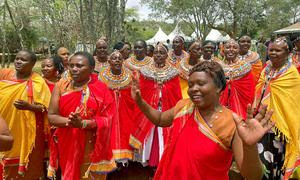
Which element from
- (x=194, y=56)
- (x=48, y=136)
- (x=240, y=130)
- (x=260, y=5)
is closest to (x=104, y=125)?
(x=48, y=136)

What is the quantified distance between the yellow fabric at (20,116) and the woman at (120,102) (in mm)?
1370

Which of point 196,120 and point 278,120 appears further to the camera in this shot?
point 278,120

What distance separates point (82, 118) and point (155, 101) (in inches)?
90.6

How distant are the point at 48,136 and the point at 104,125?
128cm

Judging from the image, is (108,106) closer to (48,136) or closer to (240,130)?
(48,136)

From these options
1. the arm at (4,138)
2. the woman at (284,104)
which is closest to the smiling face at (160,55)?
the woman at (284,104)

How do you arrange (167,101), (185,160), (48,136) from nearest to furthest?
(185,160) < (48,136) < (167,101)

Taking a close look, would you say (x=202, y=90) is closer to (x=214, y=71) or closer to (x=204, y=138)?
(x=214, y=71)

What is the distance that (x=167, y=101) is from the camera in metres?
6.12

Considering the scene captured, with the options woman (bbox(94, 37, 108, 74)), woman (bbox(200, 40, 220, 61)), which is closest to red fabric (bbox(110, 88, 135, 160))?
woman (bbox(94, 37, 108, 74))

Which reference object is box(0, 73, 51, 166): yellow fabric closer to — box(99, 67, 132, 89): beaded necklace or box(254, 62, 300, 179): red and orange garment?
box(99, 67, 132, 89): beaded necklace

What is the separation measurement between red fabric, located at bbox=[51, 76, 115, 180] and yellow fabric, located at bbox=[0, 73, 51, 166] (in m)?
0.74

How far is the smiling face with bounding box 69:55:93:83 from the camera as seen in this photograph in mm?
4012

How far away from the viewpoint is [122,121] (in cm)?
615
